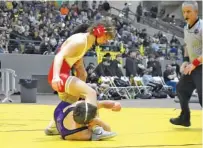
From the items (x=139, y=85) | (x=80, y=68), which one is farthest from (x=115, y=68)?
(x=80, y=68)

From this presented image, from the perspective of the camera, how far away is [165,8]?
34.9 metres

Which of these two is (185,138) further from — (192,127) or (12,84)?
(12,84)

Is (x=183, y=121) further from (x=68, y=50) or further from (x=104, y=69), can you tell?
(x=104, y=69)

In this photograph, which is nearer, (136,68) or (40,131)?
(40,131)

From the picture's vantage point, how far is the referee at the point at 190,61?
5352 mm

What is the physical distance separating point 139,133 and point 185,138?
563 millimetres

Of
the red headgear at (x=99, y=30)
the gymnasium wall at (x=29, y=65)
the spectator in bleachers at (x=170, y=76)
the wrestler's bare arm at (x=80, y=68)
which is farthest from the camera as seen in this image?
the spectator in bleachers at (x=170, y=76)

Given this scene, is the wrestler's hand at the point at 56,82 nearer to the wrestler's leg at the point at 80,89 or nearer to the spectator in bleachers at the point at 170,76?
the wrestler's leg at the point at 80,89

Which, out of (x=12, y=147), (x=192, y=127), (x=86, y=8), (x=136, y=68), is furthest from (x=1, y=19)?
(x=12, y=147)

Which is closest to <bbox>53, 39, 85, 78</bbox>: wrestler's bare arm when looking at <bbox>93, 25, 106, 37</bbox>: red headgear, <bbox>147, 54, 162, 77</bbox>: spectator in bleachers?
<bbox>93, 25, 106, 37</bbox>: red headgear

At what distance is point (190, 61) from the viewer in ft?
18.2

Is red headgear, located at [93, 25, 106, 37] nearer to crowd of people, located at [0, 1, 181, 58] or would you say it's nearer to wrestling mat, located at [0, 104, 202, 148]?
wrestling mat, located at [0, 104, 202, 148]

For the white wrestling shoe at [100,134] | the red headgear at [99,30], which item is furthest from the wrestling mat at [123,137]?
the red headgear at [99,30]

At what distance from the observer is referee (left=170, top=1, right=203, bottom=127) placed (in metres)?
5.35
